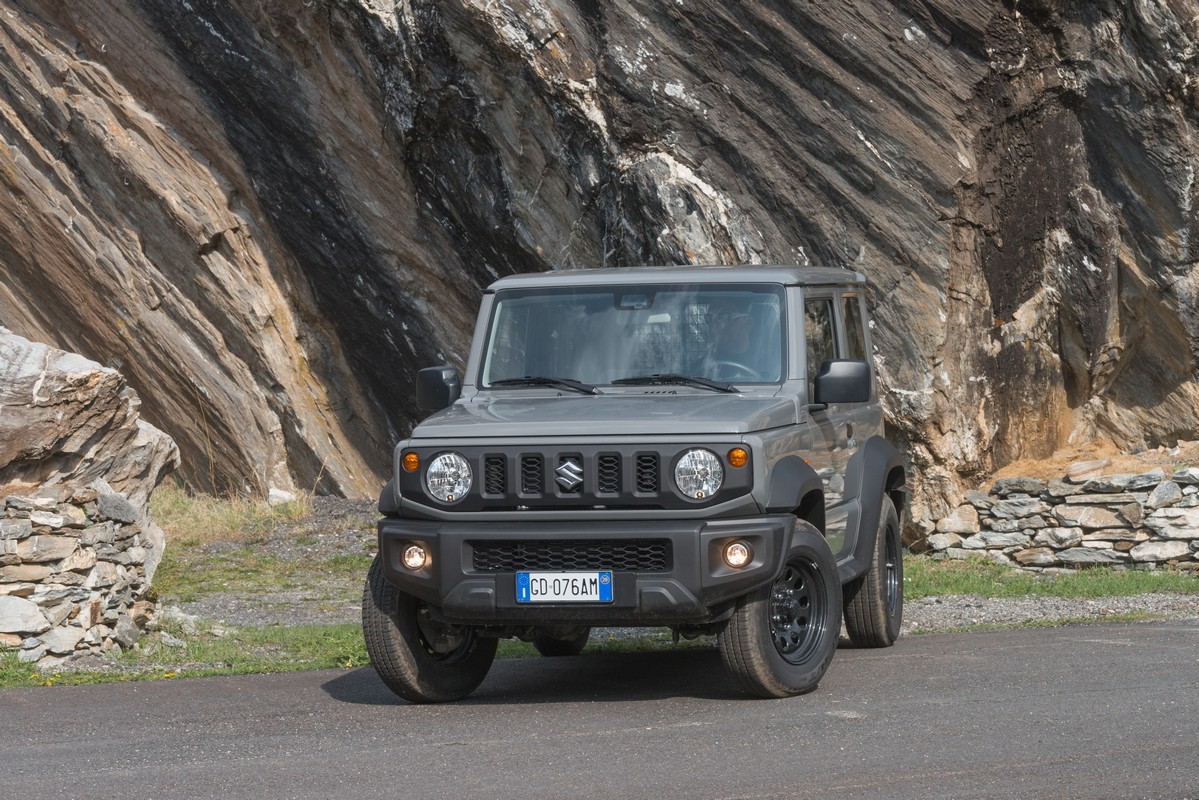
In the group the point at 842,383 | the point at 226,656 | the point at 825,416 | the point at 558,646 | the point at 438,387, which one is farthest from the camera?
the point at 226,656

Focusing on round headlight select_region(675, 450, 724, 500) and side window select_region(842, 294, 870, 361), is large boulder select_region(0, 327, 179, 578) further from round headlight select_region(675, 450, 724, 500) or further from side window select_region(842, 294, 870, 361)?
side window select_region(842, 294, 870, 361)

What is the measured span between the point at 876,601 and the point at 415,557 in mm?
3121

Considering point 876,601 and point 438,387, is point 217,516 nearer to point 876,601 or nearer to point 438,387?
point 438,387

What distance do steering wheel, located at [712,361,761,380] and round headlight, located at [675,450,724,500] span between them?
100cm

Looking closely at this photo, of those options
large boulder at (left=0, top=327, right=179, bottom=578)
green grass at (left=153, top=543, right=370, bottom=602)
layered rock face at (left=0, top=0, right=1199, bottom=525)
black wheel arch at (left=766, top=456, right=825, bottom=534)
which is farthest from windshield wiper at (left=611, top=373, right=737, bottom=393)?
layered rock face at (left=0, top=0, right=1199, bottom=525)

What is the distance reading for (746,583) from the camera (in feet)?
22.0

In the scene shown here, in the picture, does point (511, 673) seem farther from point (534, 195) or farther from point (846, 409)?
point (534, 195)

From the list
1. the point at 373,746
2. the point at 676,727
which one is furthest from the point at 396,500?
the point at 676,727

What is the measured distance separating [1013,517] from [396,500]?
856 cm

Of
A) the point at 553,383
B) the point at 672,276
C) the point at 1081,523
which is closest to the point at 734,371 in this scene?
the point at 672,276

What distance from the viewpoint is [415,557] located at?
700 centimetres

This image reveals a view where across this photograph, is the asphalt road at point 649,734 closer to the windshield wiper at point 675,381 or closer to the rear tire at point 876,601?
the rear tire at point 876,601

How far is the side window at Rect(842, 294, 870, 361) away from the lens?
8.71 metres

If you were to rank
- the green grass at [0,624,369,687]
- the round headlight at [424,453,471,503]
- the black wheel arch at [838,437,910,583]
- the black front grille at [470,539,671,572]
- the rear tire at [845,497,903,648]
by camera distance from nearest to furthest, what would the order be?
the black front grille at [470,539,671,572], the round headlight at [424,453,471,503], the black wheel arch at [838,437,910,583], the green grass at [0,624,369,687], the rear tire at [845,497,903,648]
